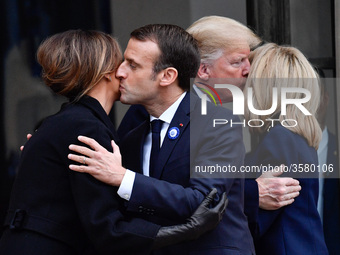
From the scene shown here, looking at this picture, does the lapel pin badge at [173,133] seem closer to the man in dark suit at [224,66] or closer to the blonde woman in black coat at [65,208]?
the blonde woman in black coat at [65,208]

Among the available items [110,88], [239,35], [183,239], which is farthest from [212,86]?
[183,239]

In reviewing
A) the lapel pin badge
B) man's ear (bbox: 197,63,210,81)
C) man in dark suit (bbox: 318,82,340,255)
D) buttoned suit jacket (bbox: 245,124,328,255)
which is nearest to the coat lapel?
the lapel pin badge

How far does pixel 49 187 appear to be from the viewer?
2.67 metres

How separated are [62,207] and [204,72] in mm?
1569

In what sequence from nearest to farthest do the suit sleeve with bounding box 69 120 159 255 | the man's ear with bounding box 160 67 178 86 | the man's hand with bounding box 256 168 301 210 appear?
the suit sleeve with bounding box 69 120 159 255 → the man's ear with bounding box 160 67 178 86 → the man's hand with bounding box 256 168 301 210

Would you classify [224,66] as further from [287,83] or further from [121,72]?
[121,72]

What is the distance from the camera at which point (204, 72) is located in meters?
3.96

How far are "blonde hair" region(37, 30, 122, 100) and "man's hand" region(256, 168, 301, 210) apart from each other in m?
1.06

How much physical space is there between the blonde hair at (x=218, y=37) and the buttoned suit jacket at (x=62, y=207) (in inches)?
56.4

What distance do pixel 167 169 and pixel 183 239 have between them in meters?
0.34

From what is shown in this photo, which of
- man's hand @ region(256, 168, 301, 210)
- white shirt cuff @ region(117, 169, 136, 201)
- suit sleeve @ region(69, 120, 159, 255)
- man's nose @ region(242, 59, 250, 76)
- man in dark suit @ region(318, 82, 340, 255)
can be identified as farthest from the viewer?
man in dark suit @ region(318, 82, 340, 255)

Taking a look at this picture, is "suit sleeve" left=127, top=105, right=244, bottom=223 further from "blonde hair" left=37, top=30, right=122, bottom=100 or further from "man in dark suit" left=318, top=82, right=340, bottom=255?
"man in dark suit" left=318, top=82, right=340, bottom=255

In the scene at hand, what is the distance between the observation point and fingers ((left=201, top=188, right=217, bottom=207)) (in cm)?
273

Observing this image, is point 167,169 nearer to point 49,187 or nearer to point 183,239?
point 183,239
